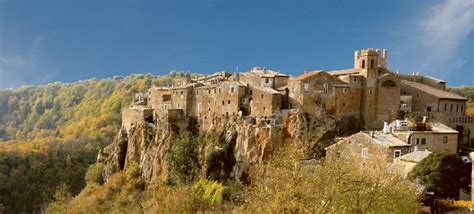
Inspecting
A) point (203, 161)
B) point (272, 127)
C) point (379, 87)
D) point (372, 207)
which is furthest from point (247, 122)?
point (372, 207)

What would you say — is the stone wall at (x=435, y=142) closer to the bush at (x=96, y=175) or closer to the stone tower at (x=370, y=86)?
the stone tower at (x=370, y=86)

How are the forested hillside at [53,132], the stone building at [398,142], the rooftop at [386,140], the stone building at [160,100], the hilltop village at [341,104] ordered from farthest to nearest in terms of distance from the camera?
1. the forested hillside at [53,132]
2. the stone building at [160,100]
3. the hilltop village at [341,104]
4. the rooftop at [386,140]
5. the stone building at [398,142]

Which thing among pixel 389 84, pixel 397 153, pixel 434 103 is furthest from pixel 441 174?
pixel 389 84

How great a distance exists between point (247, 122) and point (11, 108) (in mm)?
71762

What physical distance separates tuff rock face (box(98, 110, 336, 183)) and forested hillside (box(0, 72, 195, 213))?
20.8ft

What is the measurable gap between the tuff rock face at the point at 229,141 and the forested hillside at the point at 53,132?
6.33 m

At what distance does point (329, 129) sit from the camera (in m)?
34.8

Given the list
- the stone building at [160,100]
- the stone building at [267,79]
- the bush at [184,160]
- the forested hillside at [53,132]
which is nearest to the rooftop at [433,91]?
the stone building at [267,79]

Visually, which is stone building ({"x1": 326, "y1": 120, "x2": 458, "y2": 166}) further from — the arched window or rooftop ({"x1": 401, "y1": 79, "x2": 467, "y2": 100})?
the arched window

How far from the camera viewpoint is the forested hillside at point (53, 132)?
5909 cm

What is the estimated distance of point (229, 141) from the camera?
38.9 metres

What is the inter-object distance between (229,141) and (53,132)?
54.2 m

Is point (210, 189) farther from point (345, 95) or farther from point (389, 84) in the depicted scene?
point (389, 84)

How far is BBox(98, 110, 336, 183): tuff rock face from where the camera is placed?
35.1 m
